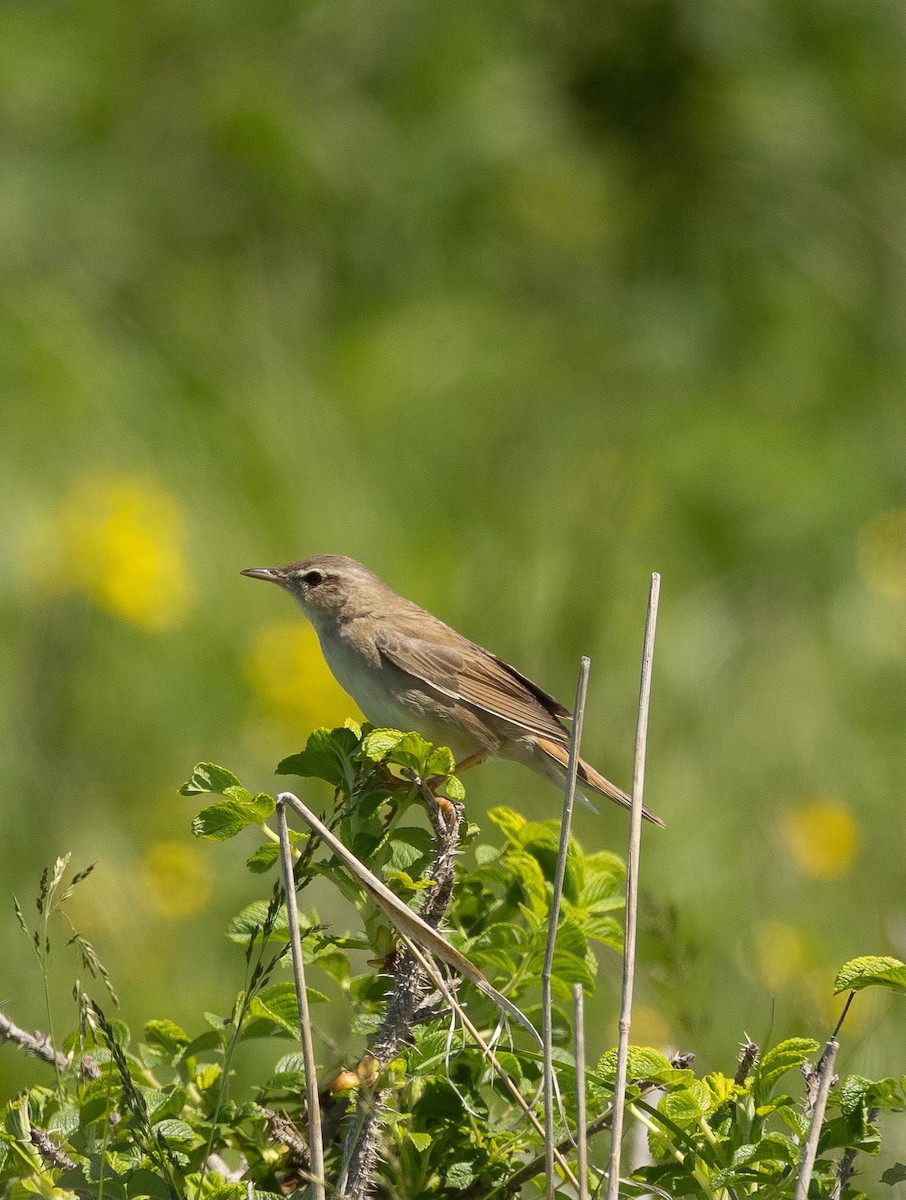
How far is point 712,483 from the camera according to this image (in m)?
7.11

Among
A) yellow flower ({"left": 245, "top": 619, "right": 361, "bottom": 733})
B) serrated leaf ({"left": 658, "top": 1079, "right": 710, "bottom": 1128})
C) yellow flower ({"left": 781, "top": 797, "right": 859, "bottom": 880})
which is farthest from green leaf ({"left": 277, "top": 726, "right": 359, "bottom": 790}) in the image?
yellow flower ({"left": 245, "top": 619, "right": 361, "bottom": 733})

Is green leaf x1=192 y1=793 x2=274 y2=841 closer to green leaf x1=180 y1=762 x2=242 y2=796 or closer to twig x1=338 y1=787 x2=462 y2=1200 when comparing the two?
green leaf x1=180 y1=762 x2=242 y2=796

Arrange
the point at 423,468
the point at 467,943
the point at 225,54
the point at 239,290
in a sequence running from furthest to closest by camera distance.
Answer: the point at 225,54 < the point at 239,290 < the point at 423,468 < the point at 467,943

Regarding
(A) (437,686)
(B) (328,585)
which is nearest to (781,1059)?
(A) (437,686)

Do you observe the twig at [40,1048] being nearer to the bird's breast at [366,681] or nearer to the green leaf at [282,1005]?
the green leaf at [282,1005]

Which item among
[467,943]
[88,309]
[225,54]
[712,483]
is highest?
[225,54]

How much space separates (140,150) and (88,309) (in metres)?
1.28

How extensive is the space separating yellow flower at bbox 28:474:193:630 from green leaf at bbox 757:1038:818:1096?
12.9ft

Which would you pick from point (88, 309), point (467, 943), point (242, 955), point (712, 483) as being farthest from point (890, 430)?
point (467, 943)

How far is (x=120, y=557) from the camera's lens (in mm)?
5598

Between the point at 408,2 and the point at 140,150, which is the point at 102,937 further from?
the point at 408,2

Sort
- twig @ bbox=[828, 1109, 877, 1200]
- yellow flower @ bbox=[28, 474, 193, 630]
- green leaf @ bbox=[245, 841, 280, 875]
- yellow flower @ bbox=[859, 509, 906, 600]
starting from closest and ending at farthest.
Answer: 1. twig @ bbox=[828, 1109, 877, 1200]
2. green leaf @ bbox=[245, 841, 280, 875]
3. yellow flower @ bbox=[28, 474, 193, 630]
4. yellow flower @ bbox=[859, 509, 906, 600]

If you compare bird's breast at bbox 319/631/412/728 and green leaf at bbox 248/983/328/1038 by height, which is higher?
bird's breast at bbox 319/631/412/728

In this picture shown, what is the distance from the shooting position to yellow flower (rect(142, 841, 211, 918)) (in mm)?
4621
